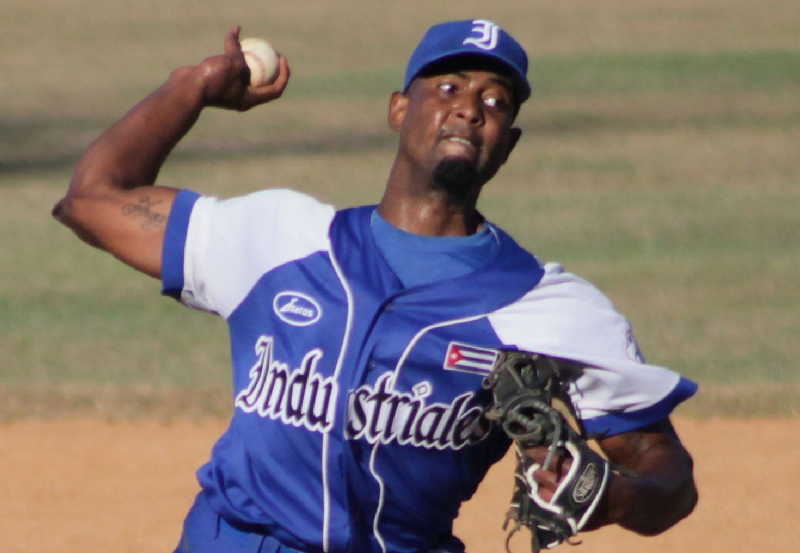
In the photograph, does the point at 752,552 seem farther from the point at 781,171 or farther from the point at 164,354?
the point at 781,171

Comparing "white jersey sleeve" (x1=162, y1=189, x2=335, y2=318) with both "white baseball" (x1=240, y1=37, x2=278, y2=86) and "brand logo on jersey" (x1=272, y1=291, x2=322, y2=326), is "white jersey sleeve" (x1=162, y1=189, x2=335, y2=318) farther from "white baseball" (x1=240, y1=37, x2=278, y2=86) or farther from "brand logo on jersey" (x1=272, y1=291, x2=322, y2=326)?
"white baseball" (x1=240, y1=37, x2=278, y2=86)

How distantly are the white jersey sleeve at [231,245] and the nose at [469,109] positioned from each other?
1.25 ft

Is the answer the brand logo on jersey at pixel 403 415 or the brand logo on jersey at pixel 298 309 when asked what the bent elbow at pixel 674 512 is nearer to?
the brand logo on jersey at pixel 403 415

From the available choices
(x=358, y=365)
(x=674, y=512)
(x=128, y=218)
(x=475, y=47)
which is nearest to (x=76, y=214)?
(x=128, y=218)

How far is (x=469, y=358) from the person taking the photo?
12.0ft

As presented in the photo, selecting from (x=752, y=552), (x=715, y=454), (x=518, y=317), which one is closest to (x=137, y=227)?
(x=518, y=317)

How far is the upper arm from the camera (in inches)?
151

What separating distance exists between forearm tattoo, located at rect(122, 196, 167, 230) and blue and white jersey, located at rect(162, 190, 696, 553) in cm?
4

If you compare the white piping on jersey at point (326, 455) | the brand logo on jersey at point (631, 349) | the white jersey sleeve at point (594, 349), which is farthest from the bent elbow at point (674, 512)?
the white piping on jersey at point (326, 455)

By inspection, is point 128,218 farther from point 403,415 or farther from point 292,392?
point 403,415

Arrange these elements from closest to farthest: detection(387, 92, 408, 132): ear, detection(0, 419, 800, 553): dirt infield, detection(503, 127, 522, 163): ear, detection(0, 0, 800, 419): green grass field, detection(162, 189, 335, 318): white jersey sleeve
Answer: detection(162, 189, 335, 318): white jersey sleeve
detection(503, 127, 522, 163): ear
detection(387, 92, 408, 132): ear
detection(0, 419, 800, 553): dirt infield
detection(0, 0, 800, 419): green grass field

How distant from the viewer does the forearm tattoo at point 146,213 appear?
12.6ft

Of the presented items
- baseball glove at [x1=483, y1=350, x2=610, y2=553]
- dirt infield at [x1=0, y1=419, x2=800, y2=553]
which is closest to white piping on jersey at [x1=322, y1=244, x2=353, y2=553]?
baseball glove at [x1=483, y1=350, x2=610, y2=553]

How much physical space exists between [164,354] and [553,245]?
3647 millimetres
